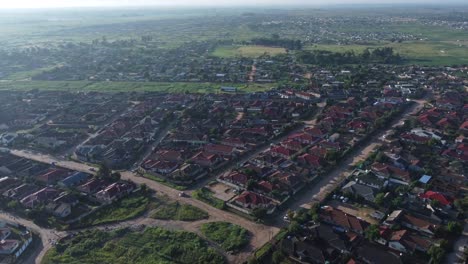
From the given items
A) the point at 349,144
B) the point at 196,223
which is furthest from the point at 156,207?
the point at 349,144

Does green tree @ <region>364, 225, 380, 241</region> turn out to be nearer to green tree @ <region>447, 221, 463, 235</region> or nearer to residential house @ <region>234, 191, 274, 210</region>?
green tree @ <region>447, 221, 463, 235</region>

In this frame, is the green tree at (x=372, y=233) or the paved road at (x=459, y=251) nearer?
the paved road at (x=459, y=251)

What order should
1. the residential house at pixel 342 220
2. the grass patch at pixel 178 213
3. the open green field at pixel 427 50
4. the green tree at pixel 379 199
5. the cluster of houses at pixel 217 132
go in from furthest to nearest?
the open green field at pixel 427 50 < the cluster of houses at pixel 217 132 < the green tree at pixel 379 199 < the grass patch at pixel 178 213 < the residential house at pixel 342 220

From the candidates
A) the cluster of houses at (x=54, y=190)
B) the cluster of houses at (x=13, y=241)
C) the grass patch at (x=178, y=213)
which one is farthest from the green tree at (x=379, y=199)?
the cluster of houses at (x=13, y=241)

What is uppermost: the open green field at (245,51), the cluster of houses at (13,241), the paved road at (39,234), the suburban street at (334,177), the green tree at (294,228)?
the open green field at (245,51)

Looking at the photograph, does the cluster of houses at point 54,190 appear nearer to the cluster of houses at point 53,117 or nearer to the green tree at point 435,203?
the cluster of houses at point 53,117

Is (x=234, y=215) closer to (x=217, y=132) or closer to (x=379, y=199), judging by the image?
(x=379, y=199)

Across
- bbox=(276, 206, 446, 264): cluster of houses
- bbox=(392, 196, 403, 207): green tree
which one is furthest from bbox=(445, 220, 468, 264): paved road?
bbox=(392, 196, 403, 207): green tree
